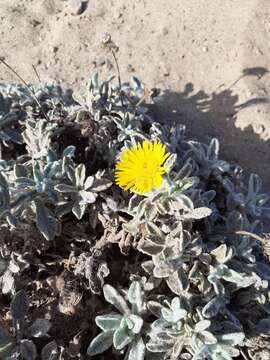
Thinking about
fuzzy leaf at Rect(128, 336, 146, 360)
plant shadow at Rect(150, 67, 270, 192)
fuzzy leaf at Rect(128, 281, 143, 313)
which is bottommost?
fuzzy leaf at Rect(128, 336, 146, 360)

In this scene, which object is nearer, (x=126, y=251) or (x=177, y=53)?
(x=126, y=251)

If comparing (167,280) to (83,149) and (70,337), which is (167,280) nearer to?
(70,337)

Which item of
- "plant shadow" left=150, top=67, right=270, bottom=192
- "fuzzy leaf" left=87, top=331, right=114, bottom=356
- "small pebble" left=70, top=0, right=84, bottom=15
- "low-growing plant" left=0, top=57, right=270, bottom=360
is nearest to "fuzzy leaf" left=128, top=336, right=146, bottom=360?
"low-growing plant" left=0, top=57, right=270, bottom=360

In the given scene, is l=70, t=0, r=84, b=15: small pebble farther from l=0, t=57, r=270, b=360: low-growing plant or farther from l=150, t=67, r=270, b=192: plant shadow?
l=0, t=57, r=270, b=360: low-growing plant

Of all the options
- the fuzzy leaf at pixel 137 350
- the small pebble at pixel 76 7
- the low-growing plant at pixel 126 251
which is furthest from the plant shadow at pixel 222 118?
the fuzzy leaf at pixel 137 350

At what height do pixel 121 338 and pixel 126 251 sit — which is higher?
pixel 126 251

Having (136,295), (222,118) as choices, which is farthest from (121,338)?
(222,118)

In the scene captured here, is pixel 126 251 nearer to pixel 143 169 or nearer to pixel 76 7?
pixel 143 169

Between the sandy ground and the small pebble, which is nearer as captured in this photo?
the sandy ground
